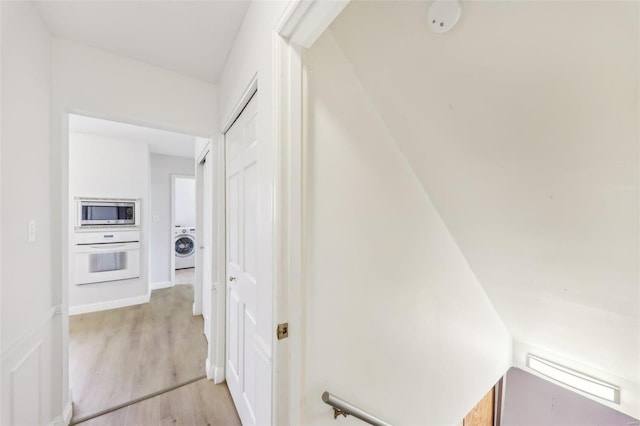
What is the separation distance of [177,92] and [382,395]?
254cm

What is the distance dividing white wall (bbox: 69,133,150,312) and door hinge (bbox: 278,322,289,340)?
385cm

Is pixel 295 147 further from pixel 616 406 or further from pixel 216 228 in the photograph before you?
pixel 616 406

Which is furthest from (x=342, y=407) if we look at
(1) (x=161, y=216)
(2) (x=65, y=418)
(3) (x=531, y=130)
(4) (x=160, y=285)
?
(1) (x=161, y=216)

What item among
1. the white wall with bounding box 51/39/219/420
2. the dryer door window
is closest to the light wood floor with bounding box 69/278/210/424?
the white wall with bounding box 51/39/219/420

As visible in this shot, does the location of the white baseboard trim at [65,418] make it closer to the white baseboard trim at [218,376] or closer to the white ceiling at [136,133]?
the white baseboard trim at [218,376]

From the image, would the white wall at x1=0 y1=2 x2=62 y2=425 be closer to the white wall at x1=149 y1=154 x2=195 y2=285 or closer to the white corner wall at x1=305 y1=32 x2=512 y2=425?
the white corner wall at x1=305 y1=32 x2=512 y2=425

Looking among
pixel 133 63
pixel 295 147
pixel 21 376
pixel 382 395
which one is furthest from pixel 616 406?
pixel 133 63

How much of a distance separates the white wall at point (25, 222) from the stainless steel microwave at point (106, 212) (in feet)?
8.05

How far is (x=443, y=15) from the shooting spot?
0.81 meters

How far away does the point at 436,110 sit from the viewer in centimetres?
108

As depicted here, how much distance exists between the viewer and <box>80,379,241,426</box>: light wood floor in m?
1.61

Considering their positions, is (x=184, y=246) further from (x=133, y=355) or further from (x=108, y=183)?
(x=133, y=355)

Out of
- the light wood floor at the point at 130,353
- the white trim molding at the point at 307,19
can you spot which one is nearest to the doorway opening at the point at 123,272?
the light wood floor at the point at 130,353

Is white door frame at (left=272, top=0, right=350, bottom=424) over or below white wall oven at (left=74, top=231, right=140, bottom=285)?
over
